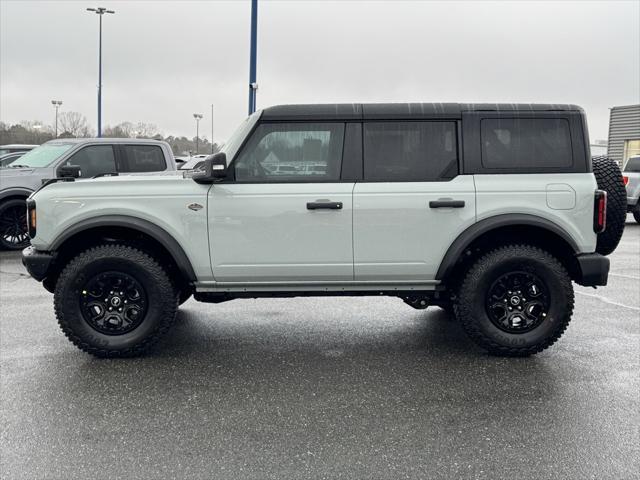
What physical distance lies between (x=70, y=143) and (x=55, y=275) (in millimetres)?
6664

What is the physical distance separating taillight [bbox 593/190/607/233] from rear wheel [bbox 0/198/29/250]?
9.37m

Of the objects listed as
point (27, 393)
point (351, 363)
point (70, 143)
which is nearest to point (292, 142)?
point (351, 363)

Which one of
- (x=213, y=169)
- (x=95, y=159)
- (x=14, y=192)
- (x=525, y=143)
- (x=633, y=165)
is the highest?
(x=633, y=165)

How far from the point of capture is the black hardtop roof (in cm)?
482

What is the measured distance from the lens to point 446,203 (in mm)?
4691

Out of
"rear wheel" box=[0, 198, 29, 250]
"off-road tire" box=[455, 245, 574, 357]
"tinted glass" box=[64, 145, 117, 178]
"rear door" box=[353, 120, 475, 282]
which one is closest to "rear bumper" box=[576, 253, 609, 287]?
"off-road tire" box=[455, 245, 574, 357]

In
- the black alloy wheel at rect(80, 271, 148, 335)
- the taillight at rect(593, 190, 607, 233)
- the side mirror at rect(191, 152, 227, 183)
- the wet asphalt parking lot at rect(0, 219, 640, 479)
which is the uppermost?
the side mirror at rect(191, 152, 227, 183)

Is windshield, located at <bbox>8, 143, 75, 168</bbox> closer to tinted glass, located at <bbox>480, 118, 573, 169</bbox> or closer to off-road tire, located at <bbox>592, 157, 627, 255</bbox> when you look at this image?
tinted glass, located at <bbox>480, 118, 573, 169</bbox>

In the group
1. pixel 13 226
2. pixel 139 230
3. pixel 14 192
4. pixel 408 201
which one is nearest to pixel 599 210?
pixel 408 201

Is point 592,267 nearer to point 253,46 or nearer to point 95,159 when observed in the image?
point 95,159

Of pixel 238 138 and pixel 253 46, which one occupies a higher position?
pixel 253 46

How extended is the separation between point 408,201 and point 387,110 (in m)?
0.73

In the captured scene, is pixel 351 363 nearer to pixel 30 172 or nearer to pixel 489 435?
pixel 489 435

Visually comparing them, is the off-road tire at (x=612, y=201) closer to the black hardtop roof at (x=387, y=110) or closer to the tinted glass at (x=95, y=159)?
the black hardtop roof at (x=387, y=110)
